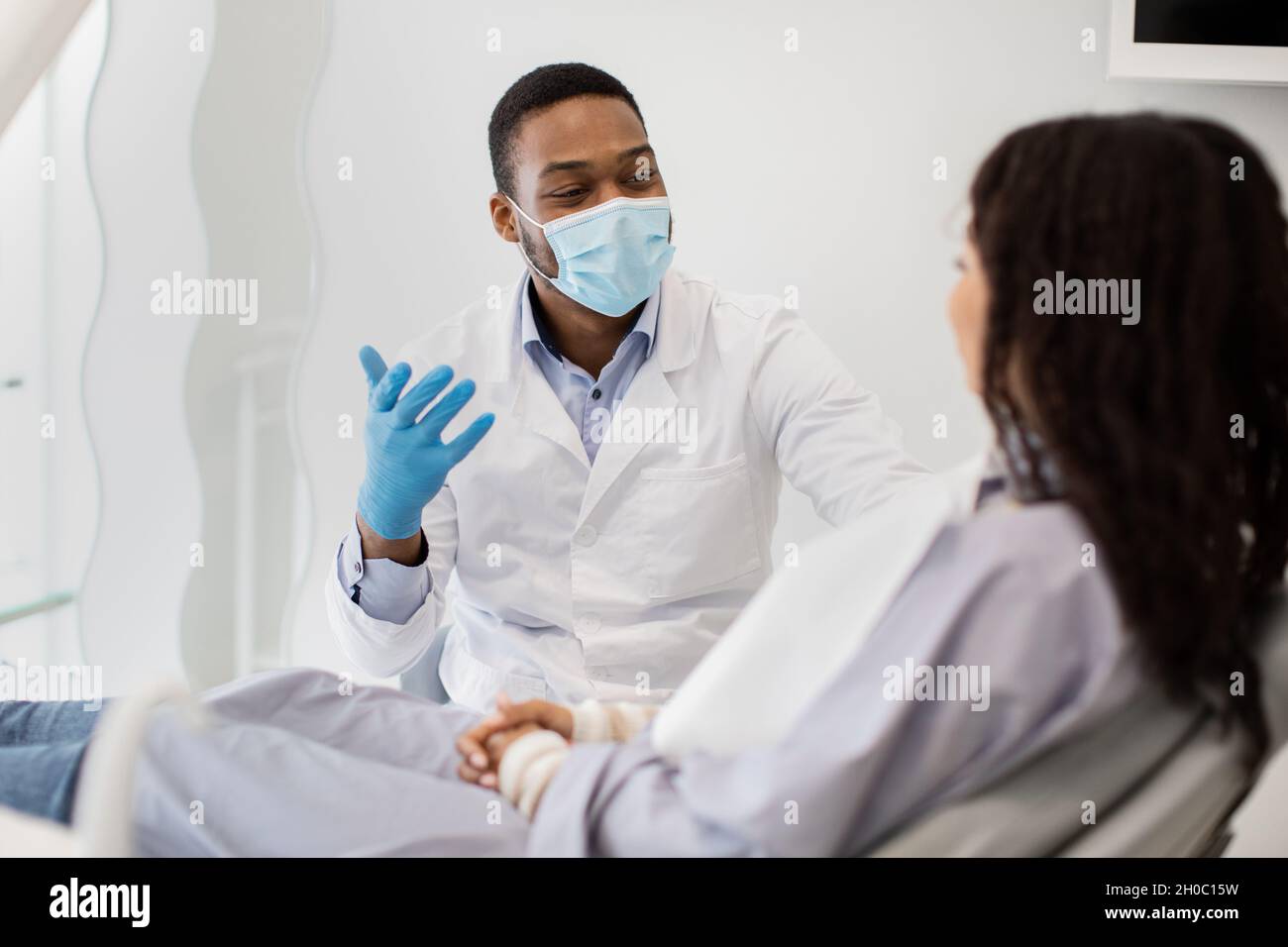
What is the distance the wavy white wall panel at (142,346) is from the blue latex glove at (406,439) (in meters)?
0.68

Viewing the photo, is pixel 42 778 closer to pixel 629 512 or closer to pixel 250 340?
pixel 629 512

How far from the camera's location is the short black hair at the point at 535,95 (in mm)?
1571

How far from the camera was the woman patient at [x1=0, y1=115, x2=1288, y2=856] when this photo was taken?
75cm

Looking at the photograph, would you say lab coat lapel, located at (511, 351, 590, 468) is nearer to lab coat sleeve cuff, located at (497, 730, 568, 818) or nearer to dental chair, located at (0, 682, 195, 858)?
lab coat sleeve cuff, located at (497, 730, 568, 818)

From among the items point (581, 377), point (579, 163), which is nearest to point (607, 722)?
point (581, 377)

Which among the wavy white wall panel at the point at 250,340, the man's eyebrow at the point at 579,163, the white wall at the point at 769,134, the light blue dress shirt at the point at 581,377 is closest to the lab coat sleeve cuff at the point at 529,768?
the light blue dress shirt at the point at 581,377

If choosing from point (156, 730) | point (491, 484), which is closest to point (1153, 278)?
point (156, 730)

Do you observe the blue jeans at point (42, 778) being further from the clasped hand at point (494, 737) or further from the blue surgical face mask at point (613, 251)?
the blue surgical face mask at point (613, 251)

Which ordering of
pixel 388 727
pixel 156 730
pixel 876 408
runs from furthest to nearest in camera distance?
pixel 876 408 → pixel 388 727 → pixel 156 730

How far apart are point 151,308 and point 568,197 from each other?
2.67 feet

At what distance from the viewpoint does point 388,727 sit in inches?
40.9

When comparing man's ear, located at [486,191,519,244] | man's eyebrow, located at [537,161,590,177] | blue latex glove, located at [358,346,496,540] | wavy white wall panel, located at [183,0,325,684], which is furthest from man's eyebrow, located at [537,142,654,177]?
wavy white wall panel, located at [183,0,325,684]

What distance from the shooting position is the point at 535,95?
5.24 feet
